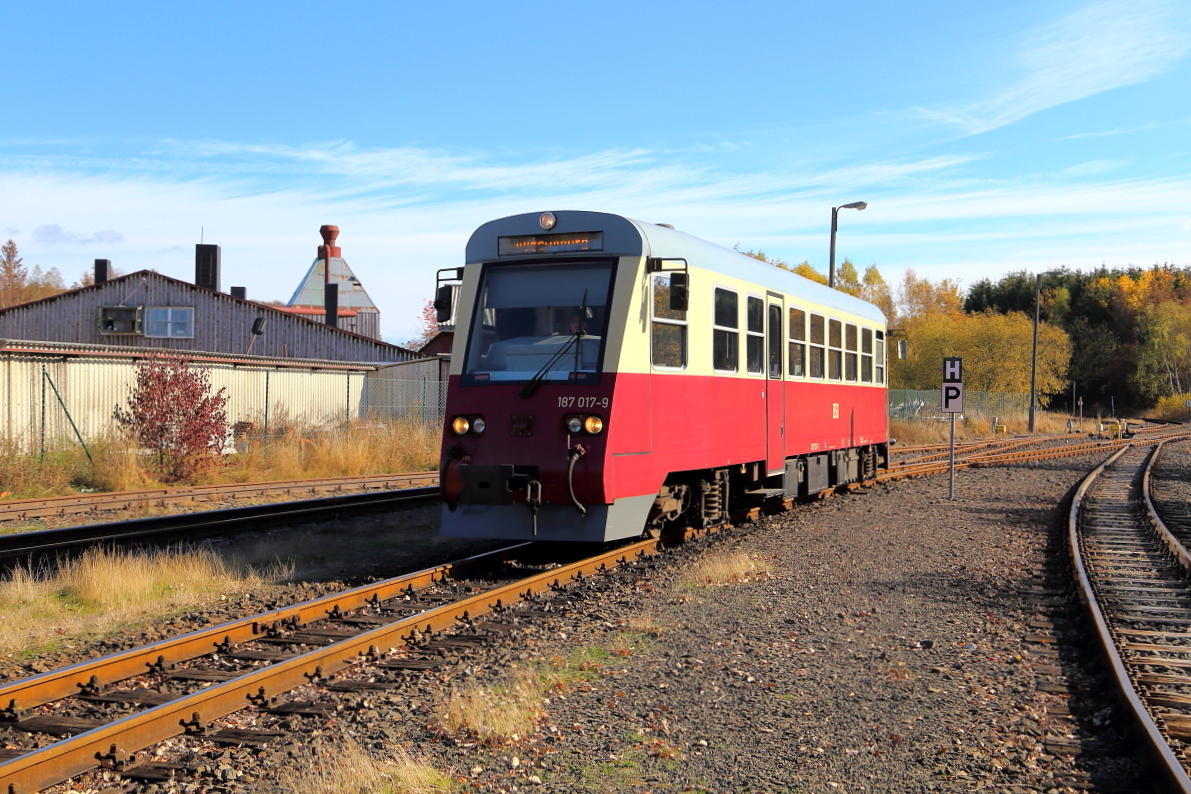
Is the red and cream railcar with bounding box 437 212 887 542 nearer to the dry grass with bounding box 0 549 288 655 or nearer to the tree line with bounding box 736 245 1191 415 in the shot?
the dry grass with bounding box 0 549 288 655

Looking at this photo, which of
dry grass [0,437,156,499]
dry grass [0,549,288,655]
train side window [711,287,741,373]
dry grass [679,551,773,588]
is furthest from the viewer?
dry grass [0,437,156,499]

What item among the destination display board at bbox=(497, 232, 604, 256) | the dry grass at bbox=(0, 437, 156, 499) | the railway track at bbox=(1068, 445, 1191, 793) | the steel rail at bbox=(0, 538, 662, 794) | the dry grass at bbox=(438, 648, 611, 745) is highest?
the destination display board at bbox=(497, 232, 604, 256)

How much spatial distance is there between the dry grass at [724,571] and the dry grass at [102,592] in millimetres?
3933

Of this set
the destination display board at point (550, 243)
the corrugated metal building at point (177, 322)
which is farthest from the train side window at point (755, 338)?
the corrugated metal building at point (177, 322)

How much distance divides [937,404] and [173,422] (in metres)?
43.4

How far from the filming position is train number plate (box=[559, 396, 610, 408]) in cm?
942

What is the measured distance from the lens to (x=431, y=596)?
8828mm

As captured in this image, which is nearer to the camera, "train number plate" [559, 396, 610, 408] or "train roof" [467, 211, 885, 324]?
"train number plate" [559, 396, 610, 408]

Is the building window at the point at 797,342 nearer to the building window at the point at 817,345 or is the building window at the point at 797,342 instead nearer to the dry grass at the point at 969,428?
the building window at the point at 817,345

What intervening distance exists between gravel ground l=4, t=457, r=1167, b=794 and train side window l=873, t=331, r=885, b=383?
8.84 meters

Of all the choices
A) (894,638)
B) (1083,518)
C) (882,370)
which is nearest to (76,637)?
(894,638)

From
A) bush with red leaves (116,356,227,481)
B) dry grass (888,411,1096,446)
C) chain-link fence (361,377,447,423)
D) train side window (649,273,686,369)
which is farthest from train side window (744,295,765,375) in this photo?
dry grass (888,411,1096,446)

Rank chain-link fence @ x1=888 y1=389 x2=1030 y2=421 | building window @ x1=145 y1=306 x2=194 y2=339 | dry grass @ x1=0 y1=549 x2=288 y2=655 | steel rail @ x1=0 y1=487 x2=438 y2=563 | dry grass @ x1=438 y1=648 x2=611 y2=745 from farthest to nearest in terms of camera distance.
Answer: chain-link fence @ x1=888 y1=389 x2=1030 y2=421 → building window @ x1=145 y1=306 x2=194 y2=339 → steel rail @ x1=0 y1=487 x2=438 y2=563 → dry grass @ x1=0 y1=549 x2=288 y2=655 → dry grass @ x1=438 y1=648 x2=611 y2=745

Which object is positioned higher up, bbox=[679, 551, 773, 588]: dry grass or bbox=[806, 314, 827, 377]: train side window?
bbox=[806, 314, 827, 377]: train side window
